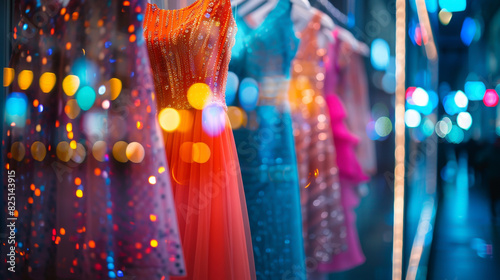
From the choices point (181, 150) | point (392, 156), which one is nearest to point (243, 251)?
point (181, 150)

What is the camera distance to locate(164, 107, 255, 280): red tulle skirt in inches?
30.5

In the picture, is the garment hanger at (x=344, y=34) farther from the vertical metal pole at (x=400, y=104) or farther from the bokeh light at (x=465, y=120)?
the bokeh light at (x=465, y=120)

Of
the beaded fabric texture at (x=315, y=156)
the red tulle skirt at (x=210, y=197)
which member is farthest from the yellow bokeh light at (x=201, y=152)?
the beaded fabric texture at (x=315, y=156)

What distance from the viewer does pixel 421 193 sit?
89cm

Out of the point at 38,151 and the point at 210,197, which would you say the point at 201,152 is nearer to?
the point at 210,197

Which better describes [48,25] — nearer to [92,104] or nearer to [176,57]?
[92,104]

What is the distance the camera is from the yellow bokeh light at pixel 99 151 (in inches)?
22.0

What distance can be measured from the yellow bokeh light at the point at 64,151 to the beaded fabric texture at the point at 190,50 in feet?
1.07

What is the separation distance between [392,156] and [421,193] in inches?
5.5

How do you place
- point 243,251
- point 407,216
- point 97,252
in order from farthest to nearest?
1. point 407,216
2. point 243,251
3. point 97,252

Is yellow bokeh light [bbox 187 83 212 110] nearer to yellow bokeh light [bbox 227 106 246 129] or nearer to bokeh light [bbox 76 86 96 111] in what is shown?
yellow bokeh light [bbox 227 106 246 129]

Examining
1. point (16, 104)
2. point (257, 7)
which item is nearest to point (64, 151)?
point (16, 104)

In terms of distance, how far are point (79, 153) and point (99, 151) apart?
3 cm

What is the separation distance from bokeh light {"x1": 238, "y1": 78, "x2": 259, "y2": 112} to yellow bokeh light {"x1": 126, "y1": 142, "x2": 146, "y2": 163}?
1.26 feet
